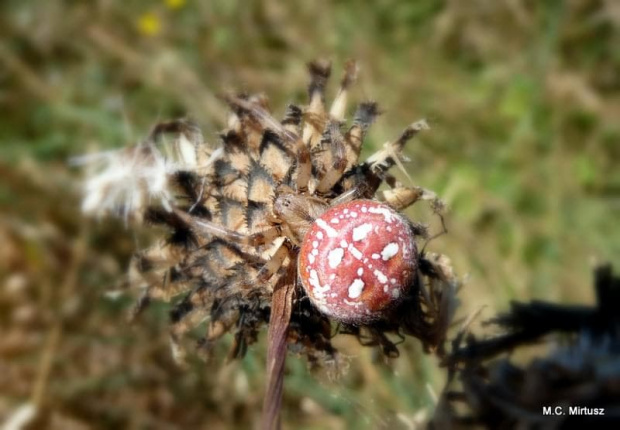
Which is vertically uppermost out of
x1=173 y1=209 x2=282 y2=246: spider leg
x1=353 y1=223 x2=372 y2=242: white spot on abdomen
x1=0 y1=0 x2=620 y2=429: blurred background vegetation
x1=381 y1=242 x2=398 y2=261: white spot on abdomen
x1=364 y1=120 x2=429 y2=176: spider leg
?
x1=0 y1=0 x2=620 y2=429: blurred background vegetation

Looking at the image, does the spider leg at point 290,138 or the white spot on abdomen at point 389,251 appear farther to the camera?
the spider leg at point 290,138

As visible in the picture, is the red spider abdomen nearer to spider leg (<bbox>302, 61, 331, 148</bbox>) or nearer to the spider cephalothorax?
the spider cephalothorax

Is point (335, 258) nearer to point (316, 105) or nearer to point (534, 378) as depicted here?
point (316, 105)

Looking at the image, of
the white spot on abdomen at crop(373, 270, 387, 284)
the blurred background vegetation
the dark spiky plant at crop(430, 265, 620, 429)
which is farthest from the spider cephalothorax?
the blurred background vegetation

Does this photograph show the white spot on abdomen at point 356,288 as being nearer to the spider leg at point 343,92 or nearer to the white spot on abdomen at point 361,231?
the white spot on abdomen at point 361,231

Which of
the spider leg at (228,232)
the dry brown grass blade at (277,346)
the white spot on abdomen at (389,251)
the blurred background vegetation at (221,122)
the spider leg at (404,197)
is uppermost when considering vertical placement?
the blurred background vegetation at (221,122)

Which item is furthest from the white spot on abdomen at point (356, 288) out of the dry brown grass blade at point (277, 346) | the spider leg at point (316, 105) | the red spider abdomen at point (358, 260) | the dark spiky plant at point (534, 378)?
the dark spiky plant at point (534, 378)

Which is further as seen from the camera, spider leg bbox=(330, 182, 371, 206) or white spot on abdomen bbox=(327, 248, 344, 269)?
spider leg bbox=(330, 182, 371, 206)

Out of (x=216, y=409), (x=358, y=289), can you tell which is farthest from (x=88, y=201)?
(x=216, y=409)

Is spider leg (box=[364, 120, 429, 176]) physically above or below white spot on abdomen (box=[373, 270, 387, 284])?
above
